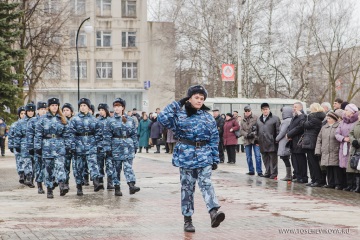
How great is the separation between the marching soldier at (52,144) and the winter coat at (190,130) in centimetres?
520

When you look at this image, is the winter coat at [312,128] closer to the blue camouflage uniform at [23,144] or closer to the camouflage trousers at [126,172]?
the camouflage trousers at [126,172]

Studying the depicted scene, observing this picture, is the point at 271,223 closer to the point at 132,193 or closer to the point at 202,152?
the point at 202,152

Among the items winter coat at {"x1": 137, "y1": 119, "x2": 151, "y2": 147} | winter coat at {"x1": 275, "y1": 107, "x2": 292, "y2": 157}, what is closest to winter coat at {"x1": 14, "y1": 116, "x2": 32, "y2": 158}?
winter coat at {"x1": 275, "y1": 107, "x2": 292, "y2": 157}

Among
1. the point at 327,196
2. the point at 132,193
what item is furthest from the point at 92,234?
the point at 327,196

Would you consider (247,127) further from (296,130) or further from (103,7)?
(103,7)

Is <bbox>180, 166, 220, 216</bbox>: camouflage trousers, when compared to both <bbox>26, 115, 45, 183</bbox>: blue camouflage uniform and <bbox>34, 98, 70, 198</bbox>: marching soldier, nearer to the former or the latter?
<bbox>34, 98, 70, 198</bbox>: marching soldier

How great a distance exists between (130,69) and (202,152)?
188ft

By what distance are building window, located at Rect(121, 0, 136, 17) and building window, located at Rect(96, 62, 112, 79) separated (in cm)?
476

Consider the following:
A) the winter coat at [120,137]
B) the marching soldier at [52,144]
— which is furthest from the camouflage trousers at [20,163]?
the winter coat at [120,137]

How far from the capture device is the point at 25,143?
58.0 ft

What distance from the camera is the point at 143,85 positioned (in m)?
66.2

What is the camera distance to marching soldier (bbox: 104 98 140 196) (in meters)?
15.1

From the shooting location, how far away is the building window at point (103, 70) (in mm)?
66688

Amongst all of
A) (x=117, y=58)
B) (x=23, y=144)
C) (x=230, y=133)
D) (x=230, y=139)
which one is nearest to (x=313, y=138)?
(x=23, y=144)
